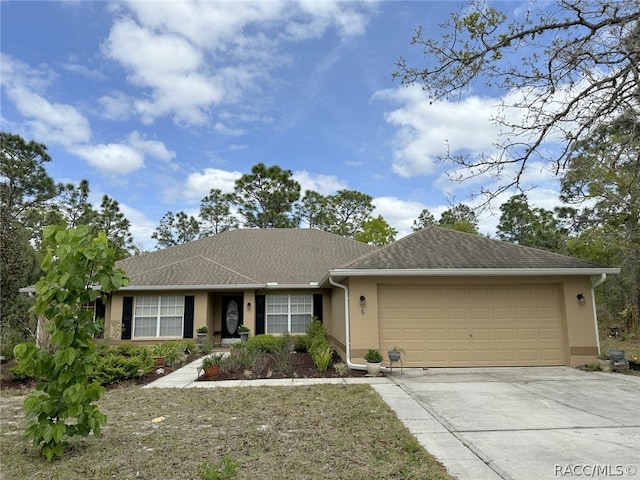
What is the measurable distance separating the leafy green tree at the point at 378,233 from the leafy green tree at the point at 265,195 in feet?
23.8

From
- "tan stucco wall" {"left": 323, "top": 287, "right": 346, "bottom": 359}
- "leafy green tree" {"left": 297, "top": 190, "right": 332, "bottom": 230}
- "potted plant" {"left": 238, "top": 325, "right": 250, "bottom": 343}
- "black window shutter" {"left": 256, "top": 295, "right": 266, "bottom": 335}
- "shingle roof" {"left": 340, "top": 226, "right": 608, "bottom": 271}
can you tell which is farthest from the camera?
"leafy green tree" {"left": 297, "top": 190, "right": 332, "bottom": 230}

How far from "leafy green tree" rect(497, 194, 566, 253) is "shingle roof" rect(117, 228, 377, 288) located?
793 inches

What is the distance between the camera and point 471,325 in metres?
9.98

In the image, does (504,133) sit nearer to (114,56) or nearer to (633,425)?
(633,425)

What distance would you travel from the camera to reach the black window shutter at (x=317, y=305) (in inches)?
591

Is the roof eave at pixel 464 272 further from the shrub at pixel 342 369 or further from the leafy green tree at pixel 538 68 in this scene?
the leafy green tree at pixel 538 68

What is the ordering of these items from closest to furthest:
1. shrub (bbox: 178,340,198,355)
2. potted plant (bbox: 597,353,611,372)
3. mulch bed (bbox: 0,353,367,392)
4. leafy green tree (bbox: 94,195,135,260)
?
1. mulch bed (bbox: 0,353,367,392)
2. potted plant (bbox: 597,353,611,372)
3. shrub (bbox: 178,340,198,355)
4. leafy green tree (bbox: 94,195,135,260)

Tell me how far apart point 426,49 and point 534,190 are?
299cm

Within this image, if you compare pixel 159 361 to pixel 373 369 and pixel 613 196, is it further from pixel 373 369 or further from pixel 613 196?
pixel 613 196

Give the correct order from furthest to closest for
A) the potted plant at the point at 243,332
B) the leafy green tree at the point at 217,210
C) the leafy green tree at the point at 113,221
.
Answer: the leafy green tree at the point at 217,210 < the leafy green tree at the point at 113,221 < the potted plant at the point at 243,332

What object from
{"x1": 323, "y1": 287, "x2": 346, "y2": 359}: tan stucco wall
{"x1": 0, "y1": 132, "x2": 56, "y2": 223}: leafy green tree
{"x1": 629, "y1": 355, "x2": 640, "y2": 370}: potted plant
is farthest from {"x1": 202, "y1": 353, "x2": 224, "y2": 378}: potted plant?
{"x1": 0, "y1": 132, "x2": 56, "y2": 223}: leafy green tree

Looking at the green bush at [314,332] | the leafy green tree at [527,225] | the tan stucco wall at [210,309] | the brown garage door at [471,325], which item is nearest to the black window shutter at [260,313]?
the tan stucco wall at [210,309]

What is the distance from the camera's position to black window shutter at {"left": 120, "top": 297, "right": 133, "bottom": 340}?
553 inches

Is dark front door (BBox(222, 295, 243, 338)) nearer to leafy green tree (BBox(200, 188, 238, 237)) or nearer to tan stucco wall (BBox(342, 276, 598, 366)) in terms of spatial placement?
tan stucco wall (BBox(342, 276, 598, 366))
